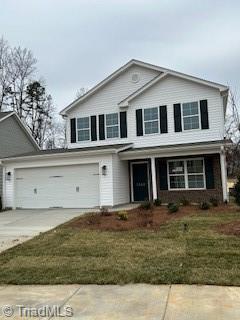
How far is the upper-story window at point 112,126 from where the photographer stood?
71.8 ft

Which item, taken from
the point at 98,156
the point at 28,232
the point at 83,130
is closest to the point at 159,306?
the point at 28,232

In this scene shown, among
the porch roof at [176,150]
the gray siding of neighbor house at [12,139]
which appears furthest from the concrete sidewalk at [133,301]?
the gray siding of neighbor house at [12,139]

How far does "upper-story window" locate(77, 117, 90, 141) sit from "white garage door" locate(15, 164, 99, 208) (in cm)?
313

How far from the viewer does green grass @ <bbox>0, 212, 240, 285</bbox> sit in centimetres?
682

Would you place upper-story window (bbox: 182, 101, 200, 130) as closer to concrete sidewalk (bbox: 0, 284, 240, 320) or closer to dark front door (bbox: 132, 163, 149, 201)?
dark front door (bbox: 132, 163, 149, 201)

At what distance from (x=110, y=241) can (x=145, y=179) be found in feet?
36.8

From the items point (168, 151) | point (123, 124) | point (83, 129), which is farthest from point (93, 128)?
point (168, 151)

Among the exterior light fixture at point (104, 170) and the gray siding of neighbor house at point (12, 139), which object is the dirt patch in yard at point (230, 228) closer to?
the exterior light fixture at point (104, 170)

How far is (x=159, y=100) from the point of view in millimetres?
20906

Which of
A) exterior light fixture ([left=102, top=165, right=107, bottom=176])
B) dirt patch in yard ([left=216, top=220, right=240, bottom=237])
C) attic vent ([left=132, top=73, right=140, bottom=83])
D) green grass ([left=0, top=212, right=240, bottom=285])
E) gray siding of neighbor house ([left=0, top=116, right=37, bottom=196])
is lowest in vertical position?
green grass ([left=0, top=212, right=240, bottom=285])

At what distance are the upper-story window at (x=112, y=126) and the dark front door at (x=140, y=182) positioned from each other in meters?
2.24

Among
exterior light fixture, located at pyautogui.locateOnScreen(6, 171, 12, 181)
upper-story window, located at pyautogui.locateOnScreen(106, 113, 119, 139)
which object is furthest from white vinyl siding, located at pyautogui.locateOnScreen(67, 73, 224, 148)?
exterior light fixture, located at pyautogui.locateOnScreen(6, 171, 12, 181)

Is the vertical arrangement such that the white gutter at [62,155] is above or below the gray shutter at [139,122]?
below

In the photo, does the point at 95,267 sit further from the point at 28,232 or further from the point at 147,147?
the point at 147,147
